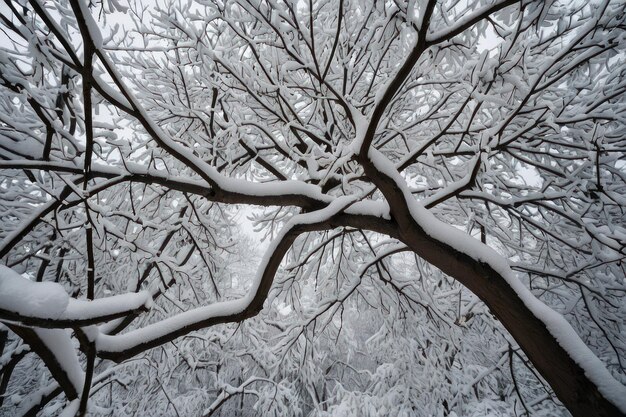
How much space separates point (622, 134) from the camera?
310 cm

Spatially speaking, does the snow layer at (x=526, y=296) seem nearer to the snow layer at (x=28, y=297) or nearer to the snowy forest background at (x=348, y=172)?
the snowy forest background at (x=348, y=172)

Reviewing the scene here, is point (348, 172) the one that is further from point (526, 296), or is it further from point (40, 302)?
point (40, 302)

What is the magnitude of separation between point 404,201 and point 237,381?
986 centimetres

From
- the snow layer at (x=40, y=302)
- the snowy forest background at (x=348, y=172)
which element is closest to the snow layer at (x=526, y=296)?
the snowy forest background at (x=348, y=172)

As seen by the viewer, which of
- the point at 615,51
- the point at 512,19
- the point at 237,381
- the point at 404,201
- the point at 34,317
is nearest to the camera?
the point at 34,317

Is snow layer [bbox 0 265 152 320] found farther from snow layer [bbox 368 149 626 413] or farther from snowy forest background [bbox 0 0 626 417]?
snow layer [bbox 368 149 626 413]

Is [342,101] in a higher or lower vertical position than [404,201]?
higher

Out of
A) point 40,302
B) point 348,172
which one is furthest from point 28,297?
point 348,172

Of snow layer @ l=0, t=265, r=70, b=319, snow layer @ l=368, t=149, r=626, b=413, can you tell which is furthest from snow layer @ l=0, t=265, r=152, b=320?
snow layer @ l=368, t=149, r=626, b=413

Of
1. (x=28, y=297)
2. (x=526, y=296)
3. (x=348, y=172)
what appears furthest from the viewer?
(x=348, y=172)

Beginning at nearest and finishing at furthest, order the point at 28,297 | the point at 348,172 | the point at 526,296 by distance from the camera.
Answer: the point at 28,297 → the point at 526,296 → the point at 348,172

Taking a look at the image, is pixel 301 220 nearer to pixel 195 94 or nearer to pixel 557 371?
pixel 557 371

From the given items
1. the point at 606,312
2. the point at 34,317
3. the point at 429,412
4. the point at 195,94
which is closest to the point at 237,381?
the point at 429,412

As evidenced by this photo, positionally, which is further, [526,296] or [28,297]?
[526,296]
